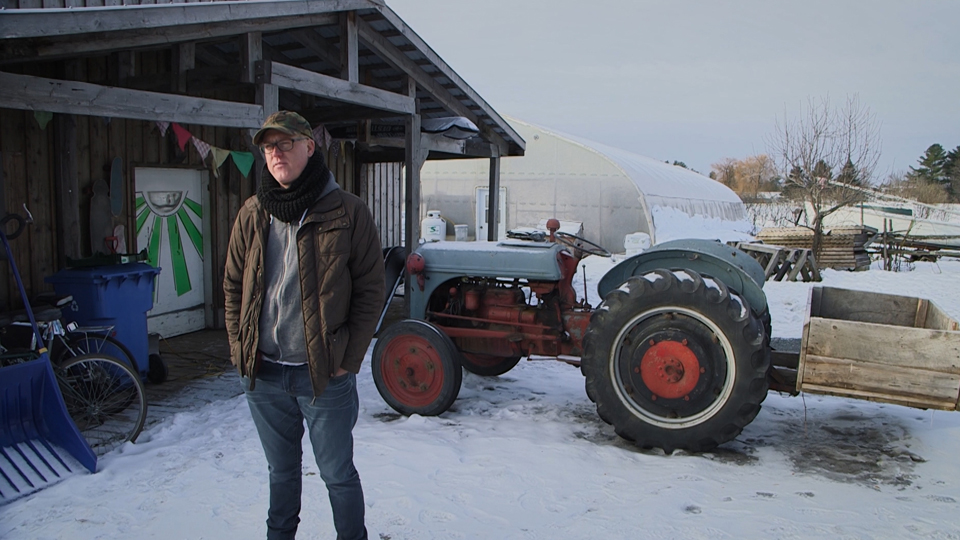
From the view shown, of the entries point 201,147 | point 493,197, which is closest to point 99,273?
point 201,147

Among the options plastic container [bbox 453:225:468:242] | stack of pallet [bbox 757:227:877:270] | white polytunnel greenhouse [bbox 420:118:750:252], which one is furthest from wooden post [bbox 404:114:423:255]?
plastic container [bbox 453:225:468:242]

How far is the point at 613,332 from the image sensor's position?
4.41 meters

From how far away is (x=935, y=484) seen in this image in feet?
11.9

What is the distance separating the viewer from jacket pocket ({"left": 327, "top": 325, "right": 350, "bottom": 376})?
2479mm

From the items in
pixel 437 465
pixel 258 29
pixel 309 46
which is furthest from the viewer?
pixel 309 46

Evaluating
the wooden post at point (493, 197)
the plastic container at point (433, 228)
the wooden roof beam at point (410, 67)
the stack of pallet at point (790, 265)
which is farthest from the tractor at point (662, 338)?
the plastic container at point (433, 228)

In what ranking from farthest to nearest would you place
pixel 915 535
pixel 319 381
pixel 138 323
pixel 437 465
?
1. pixel 138 323
2. pixel 437 465
3. pixel 915 535
4. pixel 319 381

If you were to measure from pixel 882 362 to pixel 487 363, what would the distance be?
122 inches

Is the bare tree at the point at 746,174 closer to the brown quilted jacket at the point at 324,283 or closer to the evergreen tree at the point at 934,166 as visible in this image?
the evergreen tree at the point at 934,166

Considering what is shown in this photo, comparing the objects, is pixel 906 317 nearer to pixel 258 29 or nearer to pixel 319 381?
pixel 319 381

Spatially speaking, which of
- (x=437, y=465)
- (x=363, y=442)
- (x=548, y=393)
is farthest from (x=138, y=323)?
(x=548, y=393)

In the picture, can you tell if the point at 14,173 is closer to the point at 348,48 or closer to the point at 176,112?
the point at 176,112

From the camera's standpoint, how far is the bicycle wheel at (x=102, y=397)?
4.29 metres

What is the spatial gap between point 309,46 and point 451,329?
151 inches
